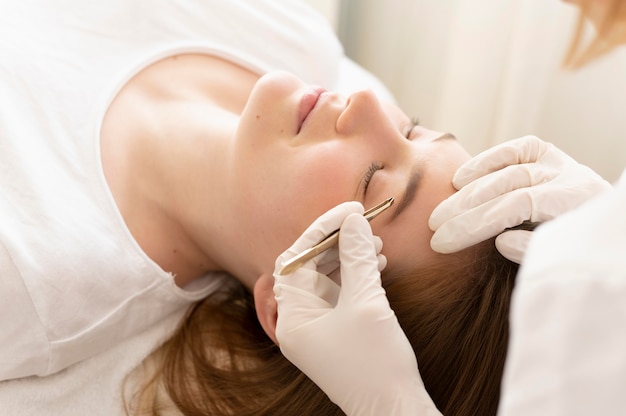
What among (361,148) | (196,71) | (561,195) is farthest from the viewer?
(196,71)

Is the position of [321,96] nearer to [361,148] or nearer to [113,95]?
[361,148]

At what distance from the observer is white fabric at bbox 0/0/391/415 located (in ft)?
3.67

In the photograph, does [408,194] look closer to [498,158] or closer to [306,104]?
[498,158]

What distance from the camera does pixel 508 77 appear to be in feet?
5.97

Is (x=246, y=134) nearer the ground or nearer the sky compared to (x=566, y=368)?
nearer the ground

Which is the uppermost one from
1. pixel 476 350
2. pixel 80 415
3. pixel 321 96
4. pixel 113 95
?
pixel 321 96

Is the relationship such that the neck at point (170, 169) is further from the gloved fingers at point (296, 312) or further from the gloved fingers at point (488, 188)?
the gloved fingers at point (488, 188)

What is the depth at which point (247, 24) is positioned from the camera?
160cm

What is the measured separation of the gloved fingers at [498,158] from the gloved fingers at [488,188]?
3 cm

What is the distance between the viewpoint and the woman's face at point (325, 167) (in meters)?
1.09

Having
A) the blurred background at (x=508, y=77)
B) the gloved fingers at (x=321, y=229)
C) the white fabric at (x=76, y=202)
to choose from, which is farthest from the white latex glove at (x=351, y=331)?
the blurred background at (x=508, y=77)

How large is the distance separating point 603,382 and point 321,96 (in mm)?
800

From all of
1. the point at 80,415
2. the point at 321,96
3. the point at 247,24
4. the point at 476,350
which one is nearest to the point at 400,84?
the point at 247,24

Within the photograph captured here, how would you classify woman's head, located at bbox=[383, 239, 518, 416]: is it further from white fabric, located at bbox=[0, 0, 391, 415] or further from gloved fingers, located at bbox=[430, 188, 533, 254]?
white fabric, located at bbox=[0, 0, 391, 415]
